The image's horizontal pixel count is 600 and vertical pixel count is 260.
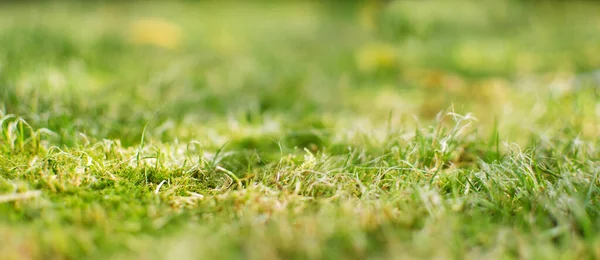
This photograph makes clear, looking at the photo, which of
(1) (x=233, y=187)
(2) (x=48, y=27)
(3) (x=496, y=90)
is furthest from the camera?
(2) (x=48, y=27)

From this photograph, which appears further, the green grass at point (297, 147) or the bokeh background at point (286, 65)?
the bokeh background at point (286, 65)

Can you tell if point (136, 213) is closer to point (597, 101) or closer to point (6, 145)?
point (6, 145)

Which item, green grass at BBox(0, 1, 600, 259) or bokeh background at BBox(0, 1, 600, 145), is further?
bokeh background at BBox(0, 1, 600, 145)

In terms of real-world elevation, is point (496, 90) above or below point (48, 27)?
below

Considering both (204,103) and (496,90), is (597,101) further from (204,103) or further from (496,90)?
(204,103)

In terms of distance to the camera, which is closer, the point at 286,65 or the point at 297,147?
the point at 297,147

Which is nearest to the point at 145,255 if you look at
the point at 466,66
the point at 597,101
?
the point at 597,101

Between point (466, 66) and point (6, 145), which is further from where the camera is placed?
point (466, 66)

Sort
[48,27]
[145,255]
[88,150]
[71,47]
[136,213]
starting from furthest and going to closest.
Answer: [48,27] → [71,47] → [88,150] → [136,213] → [145,255]
